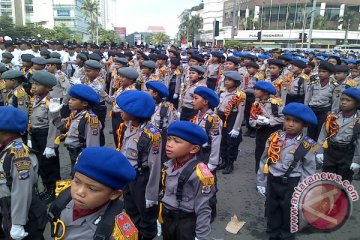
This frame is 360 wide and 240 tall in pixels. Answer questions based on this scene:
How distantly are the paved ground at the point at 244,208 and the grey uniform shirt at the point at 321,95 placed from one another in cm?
212

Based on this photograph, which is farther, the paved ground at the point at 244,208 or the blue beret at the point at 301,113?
the paved ground at the point at 244,208

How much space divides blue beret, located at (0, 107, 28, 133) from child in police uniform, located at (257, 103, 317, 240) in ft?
9.58

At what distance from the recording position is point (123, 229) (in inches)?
80.0

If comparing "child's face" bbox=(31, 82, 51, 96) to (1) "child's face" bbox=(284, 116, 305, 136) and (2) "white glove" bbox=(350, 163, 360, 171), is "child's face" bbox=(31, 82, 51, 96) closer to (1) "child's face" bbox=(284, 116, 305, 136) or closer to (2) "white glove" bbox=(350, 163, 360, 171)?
(1) "child's face" bbox=(284, 116, 305, 136)

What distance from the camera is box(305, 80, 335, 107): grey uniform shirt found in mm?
7668

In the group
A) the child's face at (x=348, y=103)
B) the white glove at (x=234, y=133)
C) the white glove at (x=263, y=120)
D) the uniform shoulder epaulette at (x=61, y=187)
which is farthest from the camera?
the white glove at (x=234, y=133)

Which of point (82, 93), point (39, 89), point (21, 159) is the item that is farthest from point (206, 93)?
point (21, 159)

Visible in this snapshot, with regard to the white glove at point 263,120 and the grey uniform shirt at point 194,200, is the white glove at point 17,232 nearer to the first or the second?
the grey uniform shirt at point 194,200

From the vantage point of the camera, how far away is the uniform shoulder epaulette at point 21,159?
2.94 meters

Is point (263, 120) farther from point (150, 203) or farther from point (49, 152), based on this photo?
point (49, 152)

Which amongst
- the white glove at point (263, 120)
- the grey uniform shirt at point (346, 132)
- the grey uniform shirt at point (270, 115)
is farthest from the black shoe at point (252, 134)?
the grey uniform shirt at point (346, 132)

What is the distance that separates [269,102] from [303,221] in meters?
3.00

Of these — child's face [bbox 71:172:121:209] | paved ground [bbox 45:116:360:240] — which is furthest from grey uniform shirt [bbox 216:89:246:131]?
child's face [bbox 71:172:121:209]

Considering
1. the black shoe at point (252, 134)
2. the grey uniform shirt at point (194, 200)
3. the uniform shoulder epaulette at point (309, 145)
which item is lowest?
the black shoe at point (252, 134)
